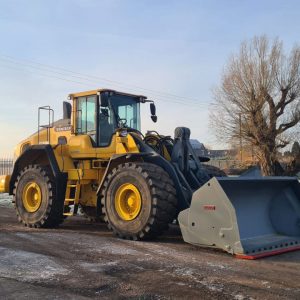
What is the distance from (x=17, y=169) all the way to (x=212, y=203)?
5.73 meters

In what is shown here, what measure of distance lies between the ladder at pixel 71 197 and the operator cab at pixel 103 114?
102 centimetres

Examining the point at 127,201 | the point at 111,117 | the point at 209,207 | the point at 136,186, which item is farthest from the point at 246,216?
the point at 111,117

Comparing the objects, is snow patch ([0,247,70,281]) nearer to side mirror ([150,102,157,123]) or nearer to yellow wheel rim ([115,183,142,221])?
yellow wheel rim ([115,183,142,221])

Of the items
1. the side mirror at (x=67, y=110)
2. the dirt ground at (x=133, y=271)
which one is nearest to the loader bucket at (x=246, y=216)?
the dirt ground at (x=133, y=271)

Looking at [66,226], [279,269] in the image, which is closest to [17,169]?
[66,226]

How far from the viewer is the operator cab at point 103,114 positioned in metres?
9.92

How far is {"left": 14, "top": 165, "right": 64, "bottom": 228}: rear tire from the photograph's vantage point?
395 inches

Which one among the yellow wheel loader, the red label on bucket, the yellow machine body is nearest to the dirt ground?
the yellow wheel loader

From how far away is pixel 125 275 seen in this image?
5930 mm

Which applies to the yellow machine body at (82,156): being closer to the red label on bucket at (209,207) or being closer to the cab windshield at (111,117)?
the cab windshield at (111,117)

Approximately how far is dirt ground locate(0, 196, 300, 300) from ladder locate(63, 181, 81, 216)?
142 centimetres

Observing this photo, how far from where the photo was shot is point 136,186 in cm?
834

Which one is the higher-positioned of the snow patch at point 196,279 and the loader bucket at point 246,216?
the loader bucket at point 246,216

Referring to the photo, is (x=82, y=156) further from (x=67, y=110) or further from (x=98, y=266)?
(x=98, y=266)
